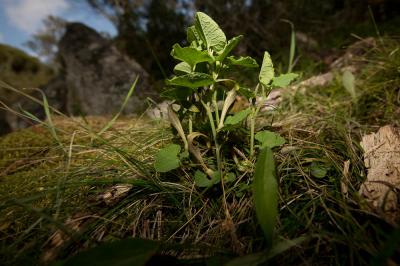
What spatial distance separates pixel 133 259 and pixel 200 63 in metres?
0.65

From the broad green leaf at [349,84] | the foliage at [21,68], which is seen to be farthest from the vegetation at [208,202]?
the foliage at [21,68]

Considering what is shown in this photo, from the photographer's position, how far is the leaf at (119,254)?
0.63 meters

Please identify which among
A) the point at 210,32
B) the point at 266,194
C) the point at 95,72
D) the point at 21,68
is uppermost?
the point at 21,68

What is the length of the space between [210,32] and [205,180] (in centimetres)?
47

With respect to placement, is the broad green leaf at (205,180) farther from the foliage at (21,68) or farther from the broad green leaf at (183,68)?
the foliage at (21,68)

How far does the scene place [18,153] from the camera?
1511 millimetres

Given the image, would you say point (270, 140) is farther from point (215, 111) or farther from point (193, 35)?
point (193, 35)

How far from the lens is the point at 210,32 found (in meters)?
0.91

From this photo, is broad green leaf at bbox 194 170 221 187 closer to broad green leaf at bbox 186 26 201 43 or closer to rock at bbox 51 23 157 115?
broad green leaf at bbox 186 26 201 43

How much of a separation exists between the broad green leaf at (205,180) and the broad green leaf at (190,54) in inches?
14.2

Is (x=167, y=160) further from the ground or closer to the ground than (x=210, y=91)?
closer to the ground

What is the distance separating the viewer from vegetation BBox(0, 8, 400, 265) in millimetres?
685

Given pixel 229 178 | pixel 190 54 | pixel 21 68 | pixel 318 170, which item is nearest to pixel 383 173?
pixel 318 170

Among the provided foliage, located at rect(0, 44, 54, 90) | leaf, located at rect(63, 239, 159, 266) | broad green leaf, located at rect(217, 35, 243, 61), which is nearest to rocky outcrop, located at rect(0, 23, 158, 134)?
broad green leaf, located at rect(217, 35, 243, 61)
